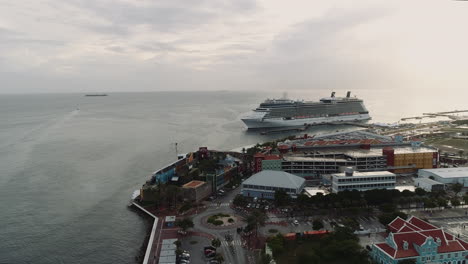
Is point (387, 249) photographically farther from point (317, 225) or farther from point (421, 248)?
point (317, 225)

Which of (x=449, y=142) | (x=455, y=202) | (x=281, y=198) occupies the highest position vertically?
(x=281, y=198)

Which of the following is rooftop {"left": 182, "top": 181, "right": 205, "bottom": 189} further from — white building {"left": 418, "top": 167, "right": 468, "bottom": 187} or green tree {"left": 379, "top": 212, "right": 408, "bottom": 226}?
white building {"left": 418, "top": 167, "right": 468, "bottom": 187}

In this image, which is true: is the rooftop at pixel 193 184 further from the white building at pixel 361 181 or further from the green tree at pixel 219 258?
the white building at pixel 361 181

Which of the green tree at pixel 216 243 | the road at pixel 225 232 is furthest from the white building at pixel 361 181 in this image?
the green tree at pixel 216 243

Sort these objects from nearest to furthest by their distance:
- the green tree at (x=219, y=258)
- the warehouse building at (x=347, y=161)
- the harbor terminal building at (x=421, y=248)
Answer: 1. the harbor terminal building at (x=421, y=248)
2. the green tree at (x=219, y=258)
3. the warehouse building at (x=347, y=161)

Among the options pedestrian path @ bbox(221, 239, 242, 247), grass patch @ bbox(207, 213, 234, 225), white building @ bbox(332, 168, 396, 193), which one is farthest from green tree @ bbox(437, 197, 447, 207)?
grass patch @ bbox(207, 213, 234, 225)

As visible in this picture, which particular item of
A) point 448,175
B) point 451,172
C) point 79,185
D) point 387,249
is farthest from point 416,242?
point 79,185
